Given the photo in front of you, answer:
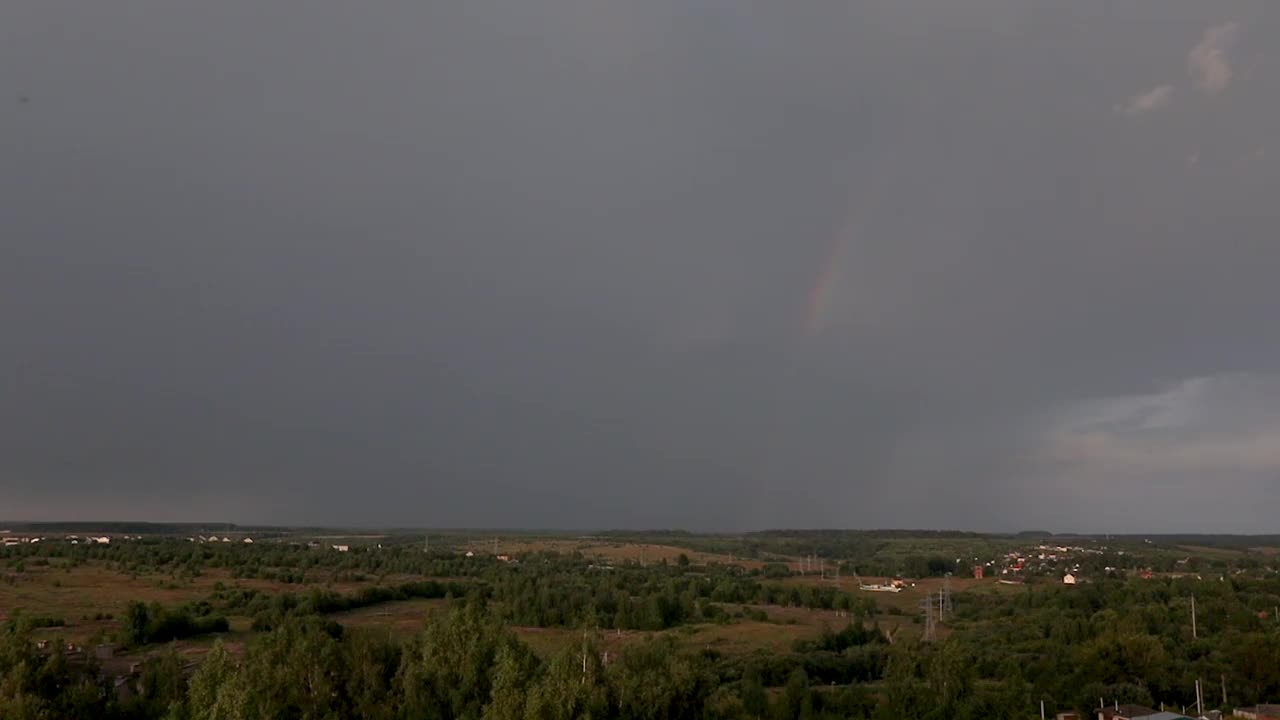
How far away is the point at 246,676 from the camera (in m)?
27.3

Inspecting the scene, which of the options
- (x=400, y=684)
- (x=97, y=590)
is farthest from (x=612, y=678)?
(x=97, y=590)

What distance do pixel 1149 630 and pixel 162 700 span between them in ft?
175

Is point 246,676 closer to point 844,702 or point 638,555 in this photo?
point 844,702

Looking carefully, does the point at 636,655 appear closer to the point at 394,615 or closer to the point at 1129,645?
the point at 1129,645

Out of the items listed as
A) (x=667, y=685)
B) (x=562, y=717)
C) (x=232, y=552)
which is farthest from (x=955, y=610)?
(x=232, y=552)

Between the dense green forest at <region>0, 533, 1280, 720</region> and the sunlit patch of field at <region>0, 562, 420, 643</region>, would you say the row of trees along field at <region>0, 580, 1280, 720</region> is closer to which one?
the dense green forest at <region>0, 533, 1280, 720</region>

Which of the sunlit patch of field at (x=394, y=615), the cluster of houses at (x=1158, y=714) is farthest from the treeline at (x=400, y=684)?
the sunlit patch of field at (x=394, y=615)

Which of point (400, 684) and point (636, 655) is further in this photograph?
point (636, 655)

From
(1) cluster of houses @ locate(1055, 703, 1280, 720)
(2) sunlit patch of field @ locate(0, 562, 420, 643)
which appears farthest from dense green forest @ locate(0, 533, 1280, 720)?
(1) cluster of houses @ locate(1055, 703, 1280, 720)

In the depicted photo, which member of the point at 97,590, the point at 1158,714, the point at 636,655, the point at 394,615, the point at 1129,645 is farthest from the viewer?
the point at 97,590

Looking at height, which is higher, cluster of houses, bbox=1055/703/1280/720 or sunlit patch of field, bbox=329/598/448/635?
cluster of houses, bbox=1055/703/1280/720

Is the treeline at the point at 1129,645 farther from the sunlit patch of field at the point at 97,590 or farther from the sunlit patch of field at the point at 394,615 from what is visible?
the sunlit patch of field at the point at 97,590

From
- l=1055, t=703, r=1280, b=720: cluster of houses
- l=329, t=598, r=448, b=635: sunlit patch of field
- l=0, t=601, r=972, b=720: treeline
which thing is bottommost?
l=329, t=598, r=448, b=635: sunlit patch of field

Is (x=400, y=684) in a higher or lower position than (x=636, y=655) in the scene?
lower
